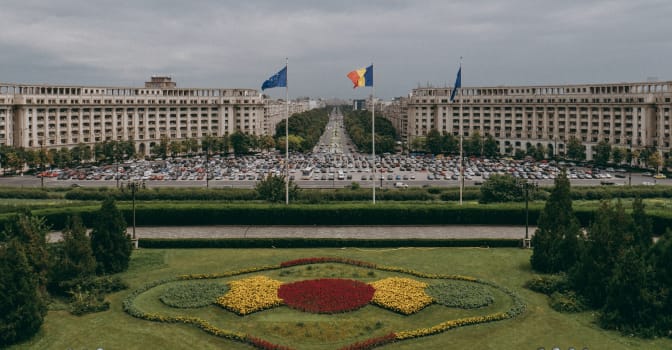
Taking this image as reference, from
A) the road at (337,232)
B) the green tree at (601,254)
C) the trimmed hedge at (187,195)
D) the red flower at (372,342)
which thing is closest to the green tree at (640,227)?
the green tree at (601,254)

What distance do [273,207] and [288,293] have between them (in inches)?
648

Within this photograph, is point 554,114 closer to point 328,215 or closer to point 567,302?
point 328,215

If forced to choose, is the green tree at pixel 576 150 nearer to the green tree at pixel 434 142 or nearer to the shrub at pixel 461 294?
the green tree at pixel 434 142

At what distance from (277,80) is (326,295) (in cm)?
2237

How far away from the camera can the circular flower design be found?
27.2m

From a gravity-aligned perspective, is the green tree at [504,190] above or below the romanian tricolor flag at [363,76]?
below

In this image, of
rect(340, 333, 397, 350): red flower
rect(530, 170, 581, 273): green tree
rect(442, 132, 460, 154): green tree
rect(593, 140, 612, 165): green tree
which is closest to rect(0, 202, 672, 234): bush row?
rect(530, 170, 581, 273): green tree

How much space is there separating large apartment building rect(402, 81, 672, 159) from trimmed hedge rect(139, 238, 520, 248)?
169 feet

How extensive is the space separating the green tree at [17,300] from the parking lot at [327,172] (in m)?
49.2

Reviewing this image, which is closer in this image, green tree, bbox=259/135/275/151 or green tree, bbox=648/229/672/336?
green tree, bbox=648/229/672/336

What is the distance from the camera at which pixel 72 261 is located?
2992 cm

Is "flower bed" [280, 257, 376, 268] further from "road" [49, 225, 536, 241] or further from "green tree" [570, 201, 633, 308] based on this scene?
"green tree" [570, 201, 633, 308]

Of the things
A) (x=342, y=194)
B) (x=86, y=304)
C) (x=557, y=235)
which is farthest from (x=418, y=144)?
(x=86, y=304)

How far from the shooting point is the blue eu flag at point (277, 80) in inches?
1809
